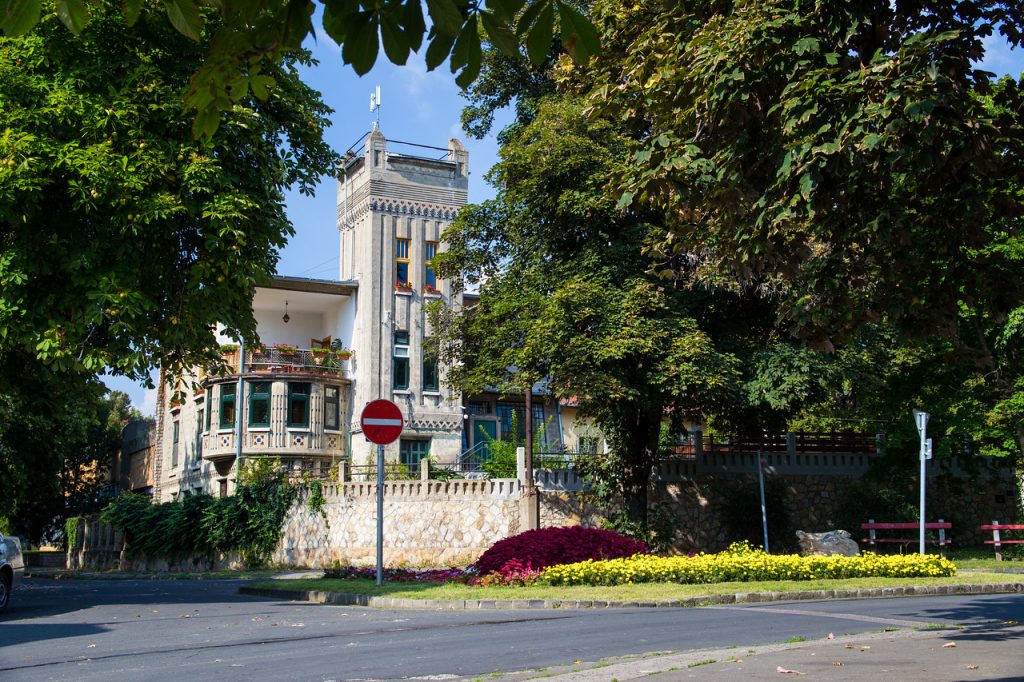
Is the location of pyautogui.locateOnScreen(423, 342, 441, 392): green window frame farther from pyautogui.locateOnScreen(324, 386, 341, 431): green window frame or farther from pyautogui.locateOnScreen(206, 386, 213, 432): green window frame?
pyautogui.locateOnScreen(206, 386, 213, 432): green window frame

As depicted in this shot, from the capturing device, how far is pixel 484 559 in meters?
18.5

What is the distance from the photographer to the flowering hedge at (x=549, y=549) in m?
18.0

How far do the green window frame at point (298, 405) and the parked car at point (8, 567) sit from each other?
24862 mm

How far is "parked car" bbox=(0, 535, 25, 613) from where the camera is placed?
50.6 feet

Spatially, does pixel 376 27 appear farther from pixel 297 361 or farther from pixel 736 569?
pixel 297 361

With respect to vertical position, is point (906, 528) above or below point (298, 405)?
below

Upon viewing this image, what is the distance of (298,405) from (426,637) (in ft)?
104

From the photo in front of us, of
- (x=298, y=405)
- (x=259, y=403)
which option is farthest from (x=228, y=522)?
(x=298, y=405)

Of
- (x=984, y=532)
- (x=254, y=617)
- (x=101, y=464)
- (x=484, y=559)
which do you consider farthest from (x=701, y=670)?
(x=101, y=464)

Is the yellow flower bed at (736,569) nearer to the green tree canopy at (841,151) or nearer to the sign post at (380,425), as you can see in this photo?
the sign post at (380,425)

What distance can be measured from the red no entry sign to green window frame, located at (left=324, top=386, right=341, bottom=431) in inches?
994

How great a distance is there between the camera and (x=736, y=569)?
59.0 feet

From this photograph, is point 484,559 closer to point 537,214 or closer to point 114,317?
point 114,317

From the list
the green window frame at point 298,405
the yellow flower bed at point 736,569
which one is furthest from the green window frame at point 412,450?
the yellow flower bed at point 736,569
